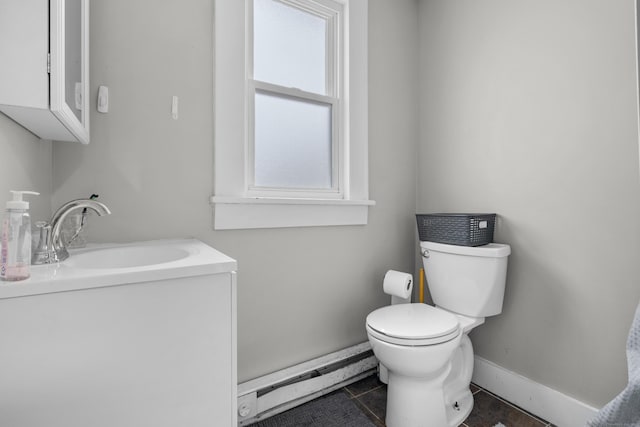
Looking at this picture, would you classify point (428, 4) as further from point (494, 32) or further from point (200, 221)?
point (200, 221)

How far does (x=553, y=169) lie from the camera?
1.42m

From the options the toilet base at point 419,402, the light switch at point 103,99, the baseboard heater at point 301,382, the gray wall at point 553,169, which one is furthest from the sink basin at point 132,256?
the gray wall at point 553,169

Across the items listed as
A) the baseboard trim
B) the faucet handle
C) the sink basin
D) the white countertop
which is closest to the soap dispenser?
the white countertop

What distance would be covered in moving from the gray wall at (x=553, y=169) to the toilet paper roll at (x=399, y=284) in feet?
1.59

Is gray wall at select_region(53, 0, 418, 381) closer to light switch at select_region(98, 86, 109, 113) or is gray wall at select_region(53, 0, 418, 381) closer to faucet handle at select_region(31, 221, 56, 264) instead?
light switch at select_region(98, 86, 109, 113)

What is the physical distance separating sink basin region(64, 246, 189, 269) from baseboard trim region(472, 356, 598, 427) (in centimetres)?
161

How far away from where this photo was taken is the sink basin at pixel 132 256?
3.36 ft

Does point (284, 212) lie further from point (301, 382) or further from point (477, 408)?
point (477, 408)

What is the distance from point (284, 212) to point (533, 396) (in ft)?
4.70

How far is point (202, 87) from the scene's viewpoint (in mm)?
1346

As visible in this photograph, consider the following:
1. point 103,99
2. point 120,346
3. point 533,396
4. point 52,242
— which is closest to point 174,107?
point 103,99

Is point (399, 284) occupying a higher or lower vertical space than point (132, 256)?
lower

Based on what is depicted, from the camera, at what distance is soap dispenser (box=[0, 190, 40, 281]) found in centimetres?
60

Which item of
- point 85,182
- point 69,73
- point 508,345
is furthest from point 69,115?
point 508,345
